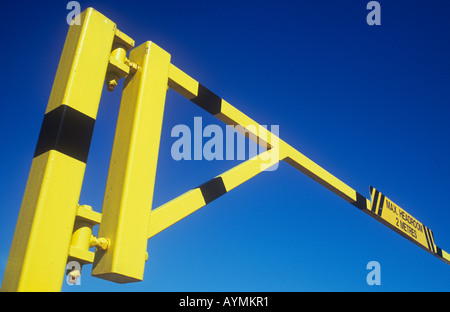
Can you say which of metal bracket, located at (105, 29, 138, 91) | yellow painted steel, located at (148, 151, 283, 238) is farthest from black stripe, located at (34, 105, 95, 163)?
yellow painted steel, located at (148, 151, 283, 238)

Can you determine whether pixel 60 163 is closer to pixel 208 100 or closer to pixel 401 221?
pixel 208 100

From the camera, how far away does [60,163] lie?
123 centimetres

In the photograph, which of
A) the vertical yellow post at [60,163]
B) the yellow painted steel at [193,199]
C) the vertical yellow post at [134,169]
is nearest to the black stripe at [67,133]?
the vertical yellow post at [60,163]

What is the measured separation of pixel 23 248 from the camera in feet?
3.69

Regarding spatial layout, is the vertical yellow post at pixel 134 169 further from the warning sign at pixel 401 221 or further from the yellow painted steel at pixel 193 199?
the warning sign at pixel 401 221

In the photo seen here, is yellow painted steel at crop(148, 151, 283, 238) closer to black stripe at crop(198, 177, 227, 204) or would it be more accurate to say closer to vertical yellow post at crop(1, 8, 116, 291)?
black stripe at crop(198, 177, 227, 204)

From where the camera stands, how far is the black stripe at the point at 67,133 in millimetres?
1273

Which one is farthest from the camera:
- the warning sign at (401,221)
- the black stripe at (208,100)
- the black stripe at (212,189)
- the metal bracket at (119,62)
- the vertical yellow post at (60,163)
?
the warning sign at (401,221)

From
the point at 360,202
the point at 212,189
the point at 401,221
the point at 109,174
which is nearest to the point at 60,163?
the point at 109,174

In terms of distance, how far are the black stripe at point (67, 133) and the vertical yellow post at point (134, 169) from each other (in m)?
0.18

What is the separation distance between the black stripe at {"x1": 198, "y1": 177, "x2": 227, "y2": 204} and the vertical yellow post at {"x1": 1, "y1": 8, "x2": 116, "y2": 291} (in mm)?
703

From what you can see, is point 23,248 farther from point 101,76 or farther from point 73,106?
point 101,76

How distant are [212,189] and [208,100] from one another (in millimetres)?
552

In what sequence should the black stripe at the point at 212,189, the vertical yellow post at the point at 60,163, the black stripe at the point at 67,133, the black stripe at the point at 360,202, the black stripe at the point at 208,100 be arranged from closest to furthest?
1. the vertical yellow post at the point at 60,163
2. the black stripe at the point at 67,133
3. the black stripe at the point at 212,189
4. the black stripe at the point at 208,100
5. the black stripe at the point at 360,202
